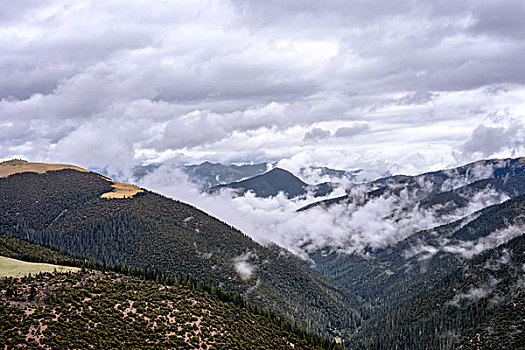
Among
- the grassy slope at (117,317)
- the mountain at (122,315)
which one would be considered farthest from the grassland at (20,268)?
the grassy slope at (117,317)

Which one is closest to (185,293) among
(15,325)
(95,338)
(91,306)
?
(91,306)

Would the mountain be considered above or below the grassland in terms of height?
below

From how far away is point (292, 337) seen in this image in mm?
160500

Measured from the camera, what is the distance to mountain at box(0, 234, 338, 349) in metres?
99.9

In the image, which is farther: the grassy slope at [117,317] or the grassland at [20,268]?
the grassland at [20,268]

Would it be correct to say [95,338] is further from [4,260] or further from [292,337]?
[292,337]

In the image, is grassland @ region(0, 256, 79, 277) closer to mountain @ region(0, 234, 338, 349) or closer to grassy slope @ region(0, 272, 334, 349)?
mountain @ region(0, 234, 338, 349)

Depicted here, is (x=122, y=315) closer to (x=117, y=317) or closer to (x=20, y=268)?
(x=117, y=317)

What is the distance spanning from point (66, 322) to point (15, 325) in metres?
12.0

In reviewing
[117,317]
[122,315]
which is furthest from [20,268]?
[117,317]

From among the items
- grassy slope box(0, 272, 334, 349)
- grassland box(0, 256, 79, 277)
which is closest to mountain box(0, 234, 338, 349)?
grassy slope box(0, 272, 334, 349)

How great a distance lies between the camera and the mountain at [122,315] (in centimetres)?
9988

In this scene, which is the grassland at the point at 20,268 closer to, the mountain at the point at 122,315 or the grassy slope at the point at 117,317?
the mountain at the point at 122,315

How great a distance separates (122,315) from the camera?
11862 cm
